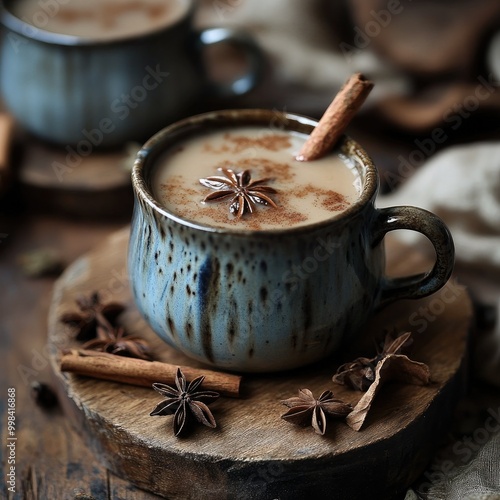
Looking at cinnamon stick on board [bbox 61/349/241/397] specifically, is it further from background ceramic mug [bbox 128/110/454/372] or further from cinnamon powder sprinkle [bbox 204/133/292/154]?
cinnamon powder sprinkle [bbox 204/133/292/154]

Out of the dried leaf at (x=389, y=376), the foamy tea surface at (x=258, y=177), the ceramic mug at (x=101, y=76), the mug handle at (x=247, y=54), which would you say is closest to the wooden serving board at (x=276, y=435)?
the dried leaf at (x=389, y=376)

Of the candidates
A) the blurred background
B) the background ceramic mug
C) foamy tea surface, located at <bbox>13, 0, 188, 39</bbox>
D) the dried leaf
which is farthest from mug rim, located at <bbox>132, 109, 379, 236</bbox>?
foamy tea surface, located at <bbox>13, 0, 188, 39</bbox>

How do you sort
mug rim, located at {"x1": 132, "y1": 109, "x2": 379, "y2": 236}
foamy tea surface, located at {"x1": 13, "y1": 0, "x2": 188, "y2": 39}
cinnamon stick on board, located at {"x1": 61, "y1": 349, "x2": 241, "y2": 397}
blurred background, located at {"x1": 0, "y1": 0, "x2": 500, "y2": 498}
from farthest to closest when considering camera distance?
foamy tea surface, located at {"x1": 13, "y1": 0, "x2": 188, "y2": 39} → blurred background, located at {"x1": 0, "y1": 0, "x2": 500, "y2": 498} → cinnamon stick on board, located at {"x1": 61, "y1": 349, "x2": 241, "y2": 397} → mug rim, located at {"x1": 132, "y1": 109, "x2": 379, "y2": 236}

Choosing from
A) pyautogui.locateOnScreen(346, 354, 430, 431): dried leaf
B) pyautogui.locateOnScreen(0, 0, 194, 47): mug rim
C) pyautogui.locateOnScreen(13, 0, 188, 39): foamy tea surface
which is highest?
pyautogui.locateOnScreen(0, 0, 194, 47): mug rim

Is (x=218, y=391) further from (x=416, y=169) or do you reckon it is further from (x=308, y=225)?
(x=416, y=169)

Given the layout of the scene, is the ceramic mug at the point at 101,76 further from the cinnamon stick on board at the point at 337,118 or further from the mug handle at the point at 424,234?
the mug handle at the point at 424,234

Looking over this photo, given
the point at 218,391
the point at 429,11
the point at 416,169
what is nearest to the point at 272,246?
the point at 218,391
